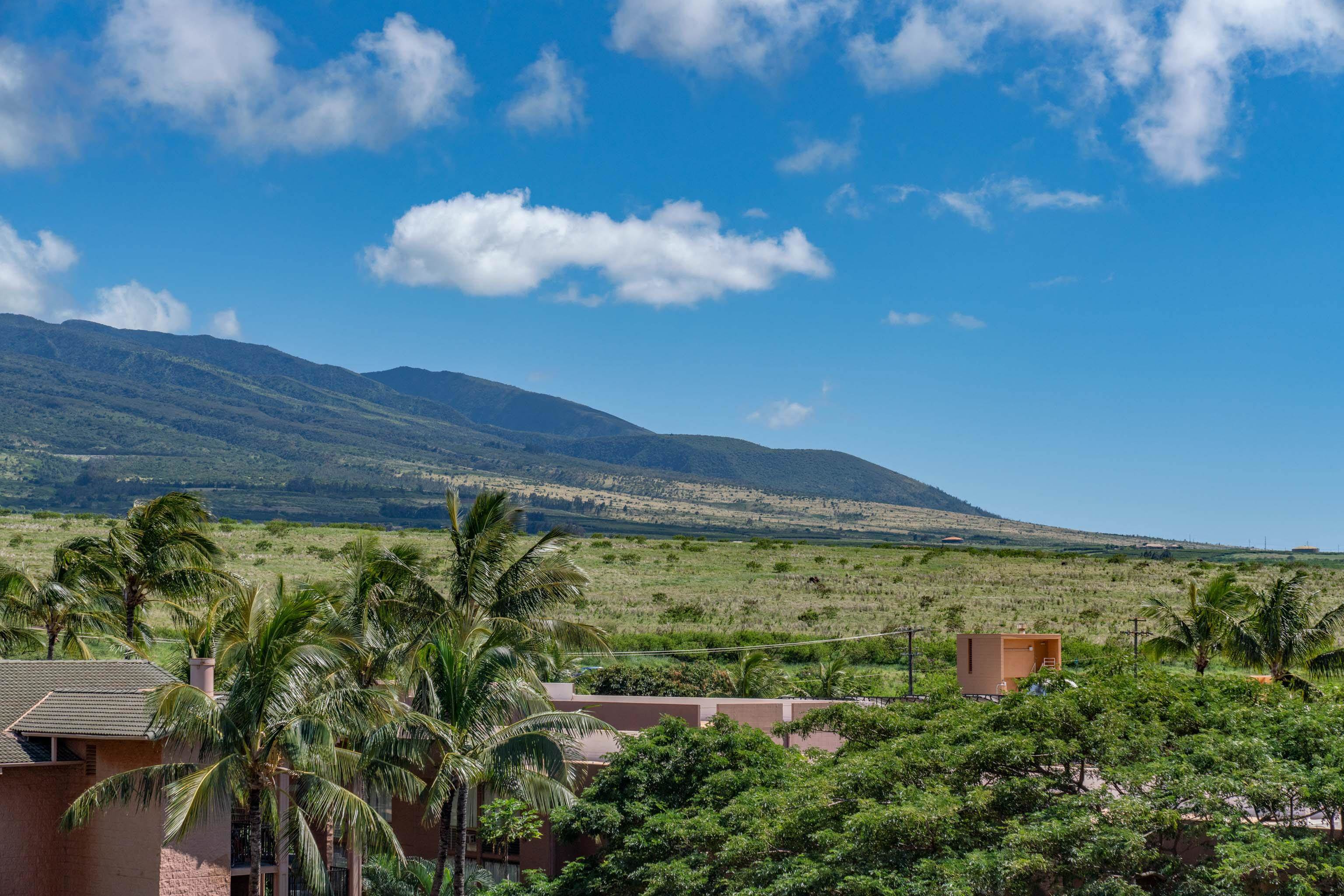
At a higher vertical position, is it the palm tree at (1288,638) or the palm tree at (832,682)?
the palm tree at (1288,638)

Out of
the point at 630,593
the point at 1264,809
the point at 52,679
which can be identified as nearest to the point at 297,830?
the point at 52,679

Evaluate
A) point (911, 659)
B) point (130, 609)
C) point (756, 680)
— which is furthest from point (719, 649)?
point (130, 609)

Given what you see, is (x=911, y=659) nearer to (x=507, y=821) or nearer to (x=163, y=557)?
(x=507, y=821)

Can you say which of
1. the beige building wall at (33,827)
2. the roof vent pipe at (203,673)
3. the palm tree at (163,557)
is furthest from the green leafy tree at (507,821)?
the palm tree at (163,557)

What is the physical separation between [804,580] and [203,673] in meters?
62.7

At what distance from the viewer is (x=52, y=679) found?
2655cm

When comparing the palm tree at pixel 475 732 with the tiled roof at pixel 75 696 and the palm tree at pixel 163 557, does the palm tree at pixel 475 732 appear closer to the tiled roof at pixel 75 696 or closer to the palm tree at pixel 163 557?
the tiled roof at pixel 75 696

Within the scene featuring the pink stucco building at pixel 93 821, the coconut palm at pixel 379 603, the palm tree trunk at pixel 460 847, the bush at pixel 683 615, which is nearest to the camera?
Result: the pink stucco building at pixel 93 821

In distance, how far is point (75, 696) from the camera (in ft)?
82.2

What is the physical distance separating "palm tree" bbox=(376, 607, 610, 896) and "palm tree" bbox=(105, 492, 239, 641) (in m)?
9.85

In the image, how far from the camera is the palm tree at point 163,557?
106 ft

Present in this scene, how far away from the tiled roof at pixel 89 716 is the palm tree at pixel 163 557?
727 cm

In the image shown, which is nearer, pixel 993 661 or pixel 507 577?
pixel 507 577

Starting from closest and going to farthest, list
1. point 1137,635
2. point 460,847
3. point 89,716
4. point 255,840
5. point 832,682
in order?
point 255,840
point 89,716
point 460,847
point 832,682
point 1137,635
